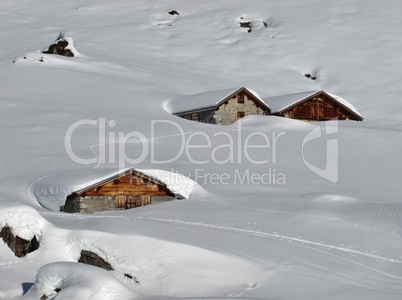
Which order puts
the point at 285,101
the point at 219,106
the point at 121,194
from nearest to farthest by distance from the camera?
the point at 121,194
the point at 219,106
the point at 285,101

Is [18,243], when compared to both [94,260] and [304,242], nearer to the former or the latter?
[94,260]

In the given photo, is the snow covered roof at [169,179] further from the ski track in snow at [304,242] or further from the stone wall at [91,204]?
the ski track in snow at [304,242]

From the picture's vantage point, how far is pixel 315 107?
165 ft

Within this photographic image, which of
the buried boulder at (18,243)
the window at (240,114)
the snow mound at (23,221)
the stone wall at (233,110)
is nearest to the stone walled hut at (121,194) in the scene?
the snow mound at (23,221)

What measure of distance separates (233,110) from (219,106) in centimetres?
112

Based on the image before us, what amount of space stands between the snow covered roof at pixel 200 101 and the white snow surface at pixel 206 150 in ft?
3.96

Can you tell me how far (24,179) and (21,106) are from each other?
14508mm

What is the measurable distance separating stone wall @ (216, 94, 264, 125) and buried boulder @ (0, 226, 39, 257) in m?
26.7

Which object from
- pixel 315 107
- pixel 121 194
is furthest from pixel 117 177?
pixel 315 107

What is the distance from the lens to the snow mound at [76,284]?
50.1 ft

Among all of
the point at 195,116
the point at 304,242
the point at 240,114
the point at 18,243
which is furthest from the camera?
the point at 240,114

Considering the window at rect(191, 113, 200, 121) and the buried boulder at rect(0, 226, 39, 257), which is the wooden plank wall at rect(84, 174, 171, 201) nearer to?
the buried boulder at rect(0, 226, 39, 257)

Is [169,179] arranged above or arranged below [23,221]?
above

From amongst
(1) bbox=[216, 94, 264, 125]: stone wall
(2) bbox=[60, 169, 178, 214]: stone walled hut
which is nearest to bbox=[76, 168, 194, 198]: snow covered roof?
(2) bbox=[60, 169, 178, 214]: stone walled hut
